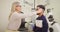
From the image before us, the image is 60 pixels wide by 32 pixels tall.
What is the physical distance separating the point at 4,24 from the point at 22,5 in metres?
0.36

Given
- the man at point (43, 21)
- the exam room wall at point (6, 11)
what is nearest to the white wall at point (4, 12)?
the exam room wall at point (6, 11)

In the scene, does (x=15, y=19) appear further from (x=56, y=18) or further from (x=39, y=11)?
(x=56, y=18)

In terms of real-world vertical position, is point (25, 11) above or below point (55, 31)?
above

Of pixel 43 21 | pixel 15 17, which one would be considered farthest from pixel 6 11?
pixel 43 21

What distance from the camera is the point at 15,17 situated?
6.39 feet

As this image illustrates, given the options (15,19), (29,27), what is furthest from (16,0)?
(29,27)

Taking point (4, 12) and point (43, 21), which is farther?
point (4, 12)

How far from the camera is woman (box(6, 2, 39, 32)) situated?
194 cm

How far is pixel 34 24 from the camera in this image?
194 cm

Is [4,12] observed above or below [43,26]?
above

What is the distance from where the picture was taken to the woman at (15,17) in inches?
76.5

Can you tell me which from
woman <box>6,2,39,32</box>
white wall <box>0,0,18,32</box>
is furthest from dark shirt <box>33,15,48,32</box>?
white wall <box>0,0,18,32</box>

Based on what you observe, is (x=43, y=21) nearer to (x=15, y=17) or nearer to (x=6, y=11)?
(x=15, y=17)

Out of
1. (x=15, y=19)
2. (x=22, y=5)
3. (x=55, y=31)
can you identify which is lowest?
(x=55, y=31)
